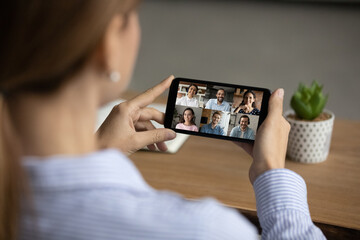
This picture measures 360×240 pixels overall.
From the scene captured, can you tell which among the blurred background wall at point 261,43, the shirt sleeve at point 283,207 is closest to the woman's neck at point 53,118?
the shirt sleeve at point 283,207

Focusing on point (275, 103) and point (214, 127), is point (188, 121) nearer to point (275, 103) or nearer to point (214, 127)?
point (214, 127)

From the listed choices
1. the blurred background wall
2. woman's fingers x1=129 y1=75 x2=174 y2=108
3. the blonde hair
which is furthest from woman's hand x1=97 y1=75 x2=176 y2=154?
the blurred background wall

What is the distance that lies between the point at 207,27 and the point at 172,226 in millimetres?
2172

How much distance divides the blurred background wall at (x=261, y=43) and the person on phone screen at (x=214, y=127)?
63.3 inches

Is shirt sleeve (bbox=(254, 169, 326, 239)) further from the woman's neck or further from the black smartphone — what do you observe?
the woman's neck

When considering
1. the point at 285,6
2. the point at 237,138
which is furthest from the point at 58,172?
the point at 285,6

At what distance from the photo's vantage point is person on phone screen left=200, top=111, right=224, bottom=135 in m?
0.94

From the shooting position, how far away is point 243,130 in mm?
920

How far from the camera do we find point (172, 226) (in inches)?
18.3

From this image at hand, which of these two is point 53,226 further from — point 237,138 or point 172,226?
point 237,138

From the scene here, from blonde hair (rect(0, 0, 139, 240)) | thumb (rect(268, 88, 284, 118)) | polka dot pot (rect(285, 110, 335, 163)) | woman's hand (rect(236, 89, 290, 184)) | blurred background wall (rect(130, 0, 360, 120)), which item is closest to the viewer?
blonde hair (rect(0, 0, 139, 240))

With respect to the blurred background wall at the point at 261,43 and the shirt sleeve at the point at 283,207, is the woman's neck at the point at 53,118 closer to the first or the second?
the shirt sleeve at the point at 283,207

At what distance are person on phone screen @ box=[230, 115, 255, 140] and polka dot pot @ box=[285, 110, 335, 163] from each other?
0.73 feet

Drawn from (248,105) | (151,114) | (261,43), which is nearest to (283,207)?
(248,105)
